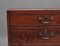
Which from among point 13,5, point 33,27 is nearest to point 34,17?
point 33,27

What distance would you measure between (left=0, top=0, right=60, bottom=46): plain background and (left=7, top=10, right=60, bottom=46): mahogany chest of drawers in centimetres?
5

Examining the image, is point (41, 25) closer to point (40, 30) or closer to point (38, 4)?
point (40, 30)

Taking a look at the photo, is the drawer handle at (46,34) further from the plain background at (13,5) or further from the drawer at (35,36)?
the plain background at (13,5)

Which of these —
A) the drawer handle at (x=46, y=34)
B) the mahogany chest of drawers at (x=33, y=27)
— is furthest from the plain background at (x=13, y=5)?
the drawer handle at (x=46, y=34)

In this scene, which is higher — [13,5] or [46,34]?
[13,5]

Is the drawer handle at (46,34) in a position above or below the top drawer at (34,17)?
below

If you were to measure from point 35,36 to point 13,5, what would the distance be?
0.88 ft

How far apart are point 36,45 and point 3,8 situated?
0.34 meters

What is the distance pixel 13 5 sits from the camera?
2.94ft

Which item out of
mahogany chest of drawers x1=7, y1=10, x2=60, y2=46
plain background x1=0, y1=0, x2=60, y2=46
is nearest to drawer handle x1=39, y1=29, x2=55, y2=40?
mahogany chest of drawers x1=7, y1=10, x2=60, y2=46

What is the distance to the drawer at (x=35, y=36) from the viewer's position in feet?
2.75

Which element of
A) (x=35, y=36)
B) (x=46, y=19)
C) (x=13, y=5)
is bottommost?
(x=35, y=36)

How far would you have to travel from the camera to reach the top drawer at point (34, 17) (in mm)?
805

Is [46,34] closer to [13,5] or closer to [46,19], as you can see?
[46,19]
